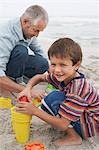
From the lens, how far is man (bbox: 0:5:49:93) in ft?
10.8

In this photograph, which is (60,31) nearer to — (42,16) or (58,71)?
(42,16)

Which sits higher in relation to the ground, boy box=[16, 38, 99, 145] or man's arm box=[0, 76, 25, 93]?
boy box=[16, 38, 99, 145]

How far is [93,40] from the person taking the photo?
244 inches

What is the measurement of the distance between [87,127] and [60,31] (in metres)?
4.38

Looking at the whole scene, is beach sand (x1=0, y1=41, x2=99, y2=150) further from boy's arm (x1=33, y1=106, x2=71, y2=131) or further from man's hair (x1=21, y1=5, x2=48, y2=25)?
man's hair (x1=21, y1=5, x2=48, y2=25)

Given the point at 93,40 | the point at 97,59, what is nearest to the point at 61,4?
the point at 93,40

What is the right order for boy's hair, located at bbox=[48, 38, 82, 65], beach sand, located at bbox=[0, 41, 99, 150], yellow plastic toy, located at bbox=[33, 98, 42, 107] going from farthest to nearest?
yellow plastic toy, located at bbox=[33, 98, 42, 107] < beach sand, located at bbox=[0, 41, 99, 150] < boy's hair, located at bbox=[48, 38, 82, 65]

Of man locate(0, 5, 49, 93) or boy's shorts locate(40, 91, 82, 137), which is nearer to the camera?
boy's shorts locate(40, 91, 82, 137)

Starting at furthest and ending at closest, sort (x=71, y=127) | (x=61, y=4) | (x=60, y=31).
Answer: (x=61, y=4), (x=60, y=31), (x=71, y=127)

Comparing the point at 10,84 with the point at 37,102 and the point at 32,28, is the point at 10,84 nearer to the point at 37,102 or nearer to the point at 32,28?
the point at 37,102

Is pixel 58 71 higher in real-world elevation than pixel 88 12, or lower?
higher

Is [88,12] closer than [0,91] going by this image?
No

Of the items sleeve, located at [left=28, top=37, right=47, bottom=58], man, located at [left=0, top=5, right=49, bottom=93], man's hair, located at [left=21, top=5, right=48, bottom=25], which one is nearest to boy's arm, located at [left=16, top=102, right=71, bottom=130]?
man, located at [left=0, top=5, right=49, bottom=93]

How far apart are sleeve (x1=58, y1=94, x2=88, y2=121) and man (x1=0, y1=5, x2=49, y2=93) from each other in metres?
0.77
